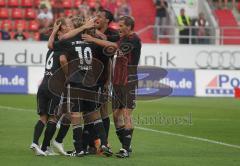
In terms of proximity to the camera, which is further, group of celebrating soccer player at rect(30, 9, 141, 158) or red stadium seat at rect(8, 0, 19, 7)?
red stadium seat at rect(8, 0, 19, 7)

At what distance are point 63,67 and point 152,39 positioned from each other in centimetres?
2214

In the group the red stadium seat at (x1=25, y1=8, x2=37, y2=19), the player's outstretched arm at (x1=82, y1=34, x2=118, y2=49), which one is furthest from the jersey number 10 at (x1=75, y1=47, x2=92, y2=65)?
the red stadium seat at (x1=25, y1=8, x2=37, y2=19)

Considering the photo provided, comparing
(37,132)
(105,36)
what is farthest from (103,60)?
(37,132)

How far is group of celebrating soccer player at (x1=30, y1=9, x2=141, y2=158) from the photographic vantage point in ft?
39.8

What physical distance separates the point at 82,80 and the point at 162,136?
A: 4.32m

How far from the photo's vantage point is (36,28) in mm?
33938

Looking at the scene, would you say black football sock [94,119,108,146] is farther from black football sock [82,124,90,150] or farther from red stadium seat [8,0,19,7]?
red stadium seat [8,0,19,7]

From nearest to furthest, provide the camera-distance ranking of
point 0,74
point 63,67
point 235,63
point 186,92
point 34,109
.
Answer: point 63,67
point 34,109
point 0,74
point 186,92
point 235,63

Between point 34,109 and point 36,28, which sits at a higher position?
point 36,28

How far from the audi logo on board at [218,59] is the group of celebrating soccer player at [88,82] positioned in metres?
20.0

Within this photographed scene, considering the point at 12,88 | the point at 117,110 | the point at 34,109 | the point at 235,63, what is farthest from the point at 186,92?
the point at 117,110

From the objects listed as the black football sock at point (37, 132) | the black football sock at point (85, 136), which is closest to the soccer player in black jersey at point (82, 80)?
the black football sock at point (85, 136)

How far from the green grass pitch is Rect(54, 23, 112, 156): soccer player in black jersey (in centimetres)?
41

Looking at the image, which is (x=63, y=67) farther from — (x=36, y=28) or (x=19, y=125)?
(x=36, y=28)
